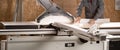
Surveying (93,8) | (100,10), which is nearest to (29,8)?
(93,8)

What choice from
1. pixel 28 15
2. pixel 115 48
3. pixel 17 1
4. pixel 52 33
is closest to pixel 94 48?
pixel 115 48

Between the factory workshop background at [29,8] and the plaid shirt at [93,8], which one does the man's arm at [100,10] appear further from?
the factory workshop background at [29,8]

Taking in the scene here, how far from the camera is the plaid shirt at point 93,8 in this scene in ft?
8.41

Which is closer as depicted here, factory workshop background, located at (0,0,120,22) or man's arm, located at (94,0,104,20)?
man's arm, located at (94,0,104,20)

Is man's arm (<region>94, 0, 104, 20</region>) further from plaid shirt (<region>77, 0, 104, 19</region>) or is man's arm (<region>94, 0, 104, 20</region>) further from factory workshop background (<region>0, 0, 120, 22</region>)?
factory workshop background (<region>0, 0, 120, 22</region>)

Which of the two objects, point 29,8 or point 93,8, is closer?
point 93,8

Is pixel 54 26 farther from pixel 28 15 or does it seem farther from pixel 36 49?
pixel 28 15

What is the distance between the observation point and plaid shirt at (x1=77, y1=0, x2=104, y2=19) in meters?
2.56

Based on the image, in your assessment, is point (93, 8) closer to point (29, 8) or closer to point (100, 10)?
point (100, 10)

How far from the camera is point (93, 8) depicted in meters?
2.75

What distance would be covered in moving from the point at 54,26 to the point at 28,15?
1809mm

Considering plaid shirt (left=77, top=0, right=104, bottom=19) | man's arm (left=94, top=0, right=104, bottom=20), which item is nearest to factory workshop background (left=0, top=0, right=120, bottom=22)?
plaid shirt (left=77, top=0, right=104, bottom=19)

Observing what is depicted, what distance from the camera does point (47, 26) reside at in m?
1.81

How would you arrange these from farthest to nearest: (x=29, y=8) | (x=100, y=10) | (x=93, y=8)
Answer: (x=29, y=8) → (x=93, y=8) → (x=100, y=10)
